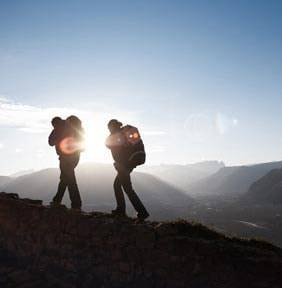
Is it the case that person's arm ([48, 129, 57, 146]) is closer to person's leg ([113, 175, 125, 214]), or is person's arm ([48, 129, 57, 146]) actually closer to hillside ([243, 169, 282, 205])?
person's leg ([113, 175, 125, 214])

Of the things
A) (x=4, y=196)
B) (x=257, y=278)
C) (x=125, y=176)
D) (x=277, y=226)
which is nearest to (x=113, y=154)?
(x=125, y=176)

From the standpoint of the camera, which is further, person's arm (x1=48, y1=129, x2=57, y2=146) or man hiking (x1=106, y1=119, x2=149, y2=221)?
person's arm (x1=48, y1=129, x2=57, y2=146)

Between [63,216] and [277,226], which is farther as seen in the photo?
[277,226]

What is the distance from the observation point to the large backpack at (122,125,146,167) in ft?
30.7

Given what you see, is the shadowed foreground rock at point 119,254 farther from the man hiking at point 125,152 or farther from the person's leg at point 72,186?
the person's leg at point 72,186

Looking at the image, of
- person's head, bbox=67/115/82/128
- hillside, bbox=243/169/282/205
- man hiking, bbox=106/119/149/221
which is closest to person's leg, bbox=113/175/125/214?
man hiking, bbox=106/119/149/221

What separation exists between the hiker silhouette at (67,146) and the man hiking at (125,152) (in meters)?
1.22

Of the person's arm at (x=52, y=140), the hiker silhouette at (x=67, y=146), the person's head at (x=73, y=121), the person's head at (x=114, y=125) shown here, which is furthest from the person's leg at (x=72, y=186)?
the person's head at (x=114, y=125)

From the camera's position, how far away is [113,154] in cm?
962

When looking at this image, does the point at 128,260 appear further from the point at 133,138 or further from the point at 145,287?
the point at 133,138

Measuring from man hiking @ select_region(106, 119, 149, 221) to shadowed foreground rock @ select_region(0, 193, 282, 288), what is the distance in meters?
0.77

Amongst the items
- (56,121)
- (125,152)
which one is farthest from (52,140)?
(125,152)

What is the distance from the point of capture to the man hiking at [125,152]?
9375 millimetres

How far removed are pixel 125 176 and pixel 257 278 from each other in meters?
3.62
